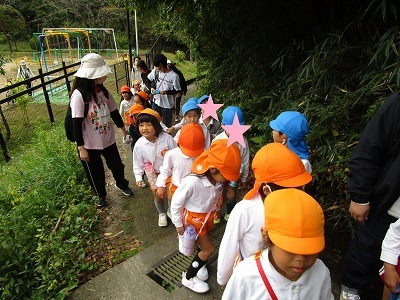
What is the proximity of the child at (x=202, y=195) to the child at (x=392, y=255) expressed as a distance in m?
0.98

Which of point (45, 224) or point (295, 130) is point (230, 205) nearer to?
point (295, 130)

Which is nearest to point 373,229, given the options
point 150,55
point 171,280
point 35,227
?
point 171,280

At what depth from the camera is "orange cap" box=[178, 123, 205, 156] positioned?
2617mm

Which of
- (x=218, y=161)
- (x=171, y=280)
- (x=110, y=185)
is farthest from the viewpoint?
(x=110, y=185)

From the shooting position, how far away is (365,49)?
313cm

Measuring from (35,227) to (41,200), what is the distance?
46cm

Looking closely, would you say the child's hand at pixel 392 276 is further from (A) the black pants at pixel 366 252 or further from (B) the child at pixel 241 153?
(B) the child at pixel 241 153

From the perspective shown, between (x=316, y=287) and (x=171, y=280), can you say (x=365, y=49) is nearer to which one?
(x=316, y=287)

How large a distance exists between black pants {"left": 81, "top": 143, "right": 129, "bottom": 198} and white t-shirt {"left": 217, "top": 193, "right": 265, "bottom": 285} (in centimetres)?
224

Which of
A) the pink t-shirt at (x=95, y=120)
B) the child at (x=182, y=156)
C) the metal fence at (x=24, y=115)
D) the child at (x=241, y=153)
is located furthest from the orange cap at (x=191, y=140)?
the metal fence at (x=24, y=115)

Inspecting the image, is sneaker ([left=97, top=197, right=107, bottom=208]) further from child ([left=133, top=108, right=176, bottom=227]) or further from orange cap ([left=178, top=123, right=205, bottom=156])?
orange cap ([left=178, top=123, right=205, bottom=156])

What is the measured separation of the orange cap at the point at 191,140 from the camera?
262cm

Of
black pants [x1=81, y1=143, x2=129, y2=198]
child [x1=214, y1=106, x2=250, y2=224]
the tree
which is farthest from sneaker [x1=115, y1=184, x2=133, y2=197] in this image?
the tree

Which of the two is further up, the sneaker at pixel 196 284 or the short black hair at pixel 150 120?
the short black hair at pixel 150 120
